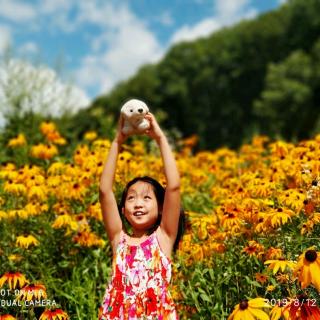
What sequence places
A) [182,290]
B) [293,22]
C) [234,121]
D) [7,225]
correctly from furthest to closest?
[234,121] < [293,22] < [7,225] < [182,290]

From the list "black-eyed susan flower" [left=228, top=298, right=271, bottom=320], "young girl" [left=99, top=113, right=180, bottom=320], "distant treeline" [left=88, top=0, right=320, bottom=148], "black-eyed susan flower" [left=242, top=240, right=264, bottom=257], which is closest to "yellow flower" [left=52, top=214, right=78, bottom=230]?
"young girl" [left=99, top=113, right=180, bottom=320]

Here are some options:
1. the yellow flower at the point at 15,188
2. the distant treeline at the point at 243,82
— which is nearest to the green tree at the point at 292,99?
the distant treeline at the point at 243,82

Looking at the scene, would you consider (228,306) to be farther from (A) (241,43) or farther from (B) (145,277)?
(A) (241,43)

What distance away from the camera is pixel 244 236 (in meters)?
4.03

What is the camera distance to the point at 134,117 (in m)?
2.98

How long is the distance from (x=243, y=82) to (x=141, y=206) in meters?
29.8

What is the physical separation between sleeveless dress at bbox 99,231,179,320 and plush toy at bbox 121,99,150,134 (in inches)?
21.8

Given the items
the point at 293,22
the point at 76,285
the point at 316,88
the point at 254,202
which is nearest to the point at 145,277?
the point at 254,202

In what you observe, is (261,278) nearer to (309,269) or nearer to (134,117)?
(309,269)

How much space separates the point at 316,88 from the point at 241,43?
8.66 meters

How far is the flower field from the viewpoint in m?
3.42

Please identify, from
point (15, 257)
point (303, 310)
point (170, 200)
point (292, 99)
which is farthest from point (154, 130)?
point (292, 99)

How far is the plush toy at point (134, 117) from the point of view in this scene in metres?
2.94

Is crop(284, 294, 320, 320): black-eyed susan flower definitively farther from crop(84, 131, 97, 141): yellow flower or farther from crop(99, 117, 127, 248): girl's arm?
crop(84, 131, 97, 141): yellow flower
